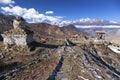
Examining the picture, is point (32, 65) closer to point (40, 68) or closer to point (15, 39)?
point (40, 68)

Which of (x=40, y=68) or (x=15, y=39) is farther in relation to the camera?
Answer: (x=15, y=39)

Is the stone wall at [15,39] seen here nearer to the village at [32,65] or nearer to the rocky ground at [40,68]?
the village at [32,65]

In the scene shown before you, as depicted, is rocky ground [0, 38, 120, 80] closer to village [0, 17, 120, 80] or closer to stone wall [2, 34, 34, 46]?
village [0, 17, 120, 80]

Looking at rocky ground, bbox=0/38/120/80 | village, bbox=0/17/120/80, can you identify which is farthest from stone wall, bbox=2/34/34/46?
rocky ground, bbox=0/38/120/80

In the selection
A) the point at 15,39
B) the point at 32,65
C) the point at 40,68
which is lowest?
the point at 40,68

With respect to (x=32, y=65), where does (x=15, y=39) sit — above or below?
above

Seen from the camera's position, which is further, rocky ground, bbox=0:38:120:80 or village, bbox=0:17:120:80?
village, bbox=0:17:120:80

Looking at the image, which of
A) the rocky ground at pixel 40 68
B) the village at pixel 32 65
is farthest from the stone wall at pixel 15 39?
the rocky ground at pixel 40 68

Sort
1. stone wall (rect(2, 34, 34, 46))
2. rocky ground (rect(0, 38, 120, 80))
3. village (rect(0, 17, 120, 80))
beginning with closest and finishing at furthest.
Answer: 1. rocky ground (rect(0, 38, 120, 80))
2. village (rect(0, 17, 120, 80))
3. stone wall (rect(2, 34, 34, 46))

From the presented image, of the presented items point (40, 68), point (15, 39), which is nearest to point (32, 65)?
point (40, 68)

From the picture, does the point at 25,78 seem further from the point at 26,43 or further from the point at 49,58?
the point at 26,43

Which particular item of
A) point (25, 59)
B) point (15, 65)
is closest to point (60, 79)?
point (15, 65)
